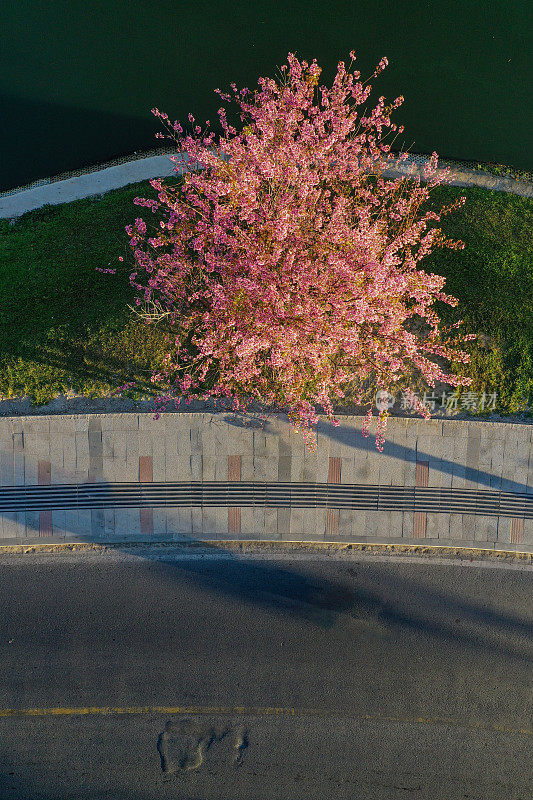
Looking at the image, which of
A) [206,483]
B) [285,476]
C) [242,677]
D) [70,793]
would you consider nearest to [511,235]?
[285,476]

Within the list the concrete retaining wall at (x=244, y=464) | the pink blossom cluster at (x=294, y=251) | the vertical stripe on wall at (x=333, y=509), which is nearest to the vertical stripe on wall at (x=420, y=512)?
the concrete retaining wall at (x=244, y=464)

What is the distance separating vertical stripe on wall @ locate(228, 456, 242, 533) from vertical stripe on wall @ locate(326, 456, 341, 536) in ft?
7.41

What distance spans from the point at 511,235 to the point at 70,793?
17.6 metres

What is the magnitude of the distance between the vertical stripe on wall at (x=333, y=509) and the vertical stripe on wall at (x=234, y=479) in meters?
2.26

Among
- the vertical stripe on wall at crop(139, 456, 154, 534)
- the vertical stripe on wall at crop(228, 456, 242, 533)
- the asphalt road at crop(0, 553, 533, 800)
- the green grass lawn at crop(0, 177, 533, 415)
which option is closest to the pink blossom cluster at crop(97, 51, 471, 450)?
the green grass lawn at crop(0, 177, 533, 415)

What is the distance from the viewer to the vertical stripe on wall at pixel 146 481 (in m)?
13.6

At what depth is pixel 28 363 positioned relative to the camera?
13.5 meters

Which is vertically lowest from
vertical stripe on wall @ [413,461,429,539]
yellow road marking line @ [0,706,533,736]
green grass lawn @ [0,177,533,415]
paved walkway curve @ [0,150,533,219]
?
yellow road marking line @ [0,706,533,736]

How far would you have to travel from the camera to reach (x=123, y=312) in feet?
44.5

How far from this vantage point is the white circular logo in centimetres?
1346

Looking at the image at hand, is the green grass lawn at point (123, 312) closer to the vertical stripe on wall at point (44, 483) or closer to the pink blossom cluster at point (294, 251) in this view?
the vertical stripe on wall at point (44, 483)

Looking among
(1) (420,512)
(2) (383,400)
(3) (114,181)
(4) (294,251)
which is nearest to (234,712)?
(1) (420,512)

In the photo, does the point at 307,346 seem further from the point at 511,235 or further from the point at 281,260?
the point at 511,235

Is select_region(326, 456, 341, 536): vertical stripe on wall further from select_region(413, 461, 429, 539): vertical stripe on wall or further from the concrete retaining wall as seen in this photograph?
select_region(413, 461, 429, 539): vertical stripe on wall
